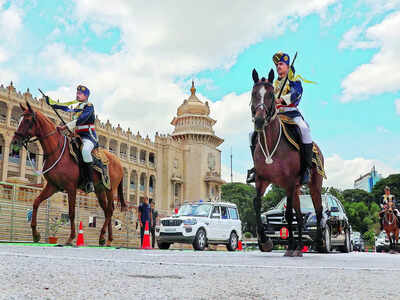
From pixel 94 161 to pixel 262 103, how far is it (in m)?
5.03

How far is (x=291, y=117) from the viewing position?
788 centimetres

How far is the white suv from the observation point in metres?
15.6

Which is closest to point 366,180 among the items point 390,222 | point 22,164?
point 22,164

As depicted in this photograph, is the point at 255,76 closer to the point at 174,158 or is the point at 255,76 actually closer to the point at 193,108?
the point at 174,158

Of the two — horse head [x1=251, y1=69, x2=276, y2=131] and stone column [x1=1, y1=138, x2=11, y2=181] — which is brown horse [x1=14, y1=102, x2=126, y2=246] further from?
stone column [x1=1, y1=138, x2=11, y2=181]

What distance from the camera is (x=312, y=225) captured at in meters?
11.9

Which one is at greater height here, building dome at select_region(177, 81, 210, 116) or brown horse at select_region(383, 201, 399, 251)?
building dome at select_region(177, 81, 210, 116)

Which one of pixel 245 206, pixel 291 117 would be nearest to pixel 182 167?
pixel 245 206

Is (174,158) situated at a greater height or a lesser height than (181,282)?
greater

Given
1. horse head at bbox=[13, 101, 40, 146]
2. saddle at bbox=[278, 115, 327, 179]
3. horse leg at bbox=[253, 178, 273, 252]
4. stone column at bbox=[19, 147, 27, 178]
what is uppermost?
stone column at bbox=[19, 147, 27, 178]

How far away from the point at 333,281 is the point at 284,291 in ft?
2.24

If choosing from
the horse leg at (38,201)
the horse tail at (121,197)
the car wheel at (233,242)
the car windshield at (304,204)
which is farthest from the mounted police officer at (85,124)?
the car wheel at (233,242)

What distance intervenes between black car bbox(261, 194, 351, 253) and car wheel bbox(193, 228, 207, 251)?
3735mm

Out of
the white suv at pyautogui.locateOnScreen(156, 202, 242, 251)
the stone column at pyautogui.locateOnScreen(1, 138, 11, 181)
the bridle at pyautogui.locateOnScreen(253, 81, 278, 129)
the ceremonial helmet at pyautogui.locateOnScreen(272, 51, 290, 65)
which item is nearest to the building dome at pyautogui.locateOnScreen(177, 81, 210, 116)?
the stone column at pyautogui.locateOnScreen(1, 138, 11, 181)
